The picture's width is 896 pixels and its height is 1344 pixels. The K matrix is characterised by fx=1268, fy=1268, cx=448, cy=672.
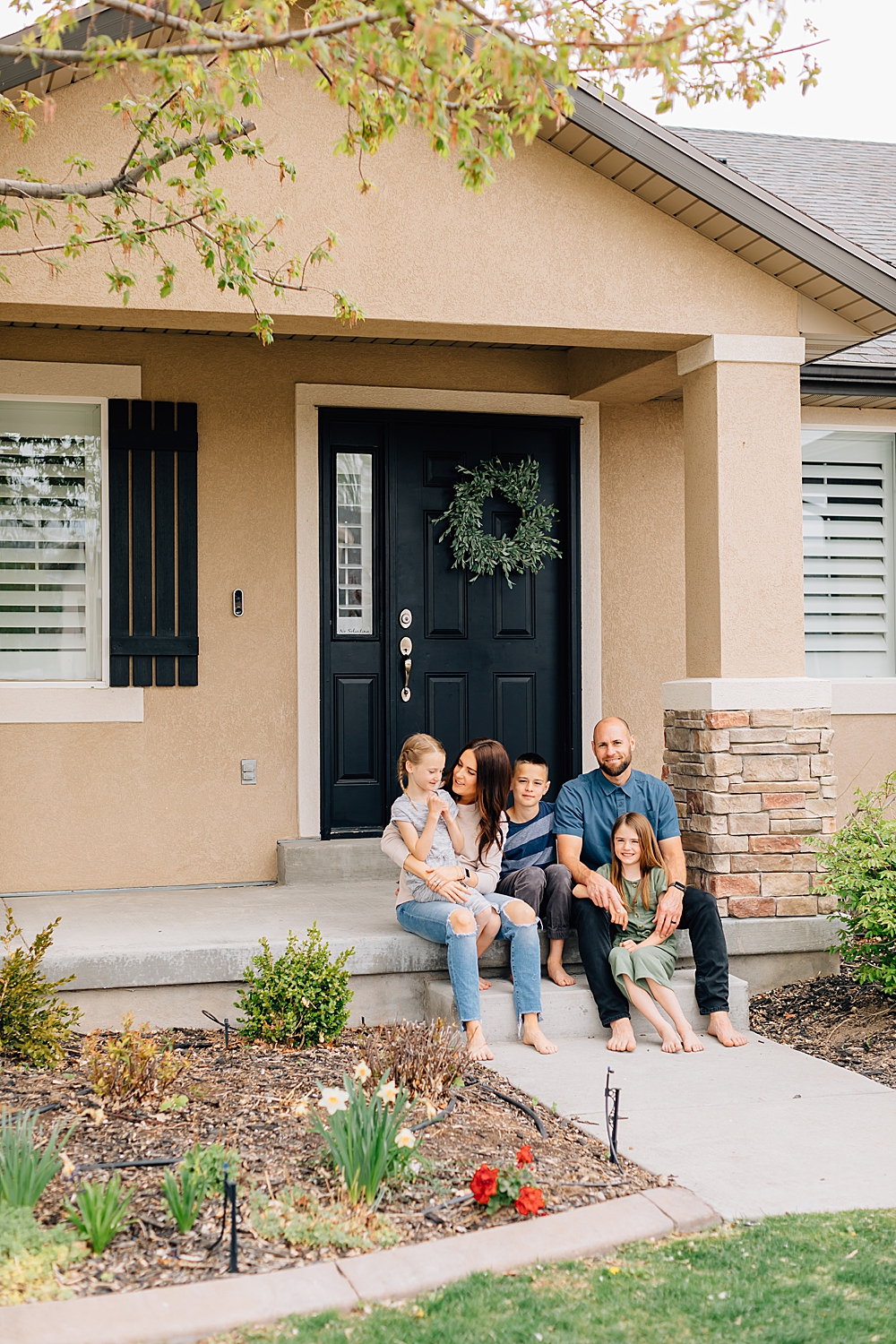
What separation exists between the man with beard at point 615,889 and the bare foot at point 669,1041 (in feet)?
0.43

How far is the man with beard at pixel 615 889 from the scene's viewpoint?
5.25 meters

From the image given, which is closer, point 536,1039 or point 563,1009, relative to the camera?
point 536,1039

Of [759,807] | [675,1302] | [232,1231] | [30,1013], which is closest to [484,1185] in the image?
[675,1302]

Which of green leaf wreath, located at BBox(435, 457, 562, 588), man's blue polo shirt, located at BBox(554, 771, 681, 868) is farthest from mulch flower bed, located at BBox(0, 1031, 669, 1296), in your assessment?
green leaf wreath, located at BBox(435, 457, 562, 588)

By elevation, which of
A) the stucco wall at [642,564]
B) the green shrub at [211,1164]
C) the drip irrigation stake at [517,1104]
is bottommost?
the drip irrigation stake at [517,1104]

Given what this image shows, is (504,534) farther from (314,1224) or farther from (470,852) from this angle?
(314,1224)

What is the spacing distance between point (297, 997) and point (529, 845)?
135cm

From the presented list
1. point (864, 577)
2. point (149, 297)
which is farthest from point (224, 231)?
point (864, 577)

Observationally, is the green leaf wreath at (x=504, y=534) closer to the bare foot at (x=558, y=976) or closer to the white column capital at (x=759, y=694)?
the white column capital at (x=759, y=694)

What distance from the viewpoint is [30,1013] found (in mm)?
4539

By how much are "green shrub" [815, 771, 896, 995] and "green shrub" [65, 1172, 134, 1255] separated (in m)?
3.41

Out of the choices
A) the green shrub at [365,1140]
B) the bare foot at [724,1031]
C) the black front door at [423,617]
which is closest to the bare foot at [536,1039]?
the bare foot at [724,1031]

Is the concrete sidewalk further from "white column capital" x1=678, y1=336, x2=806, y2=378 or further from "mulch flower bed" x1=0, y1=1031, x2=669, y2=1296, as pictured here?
"white column capital" x1=678, y1=336, x2=806, y2=378

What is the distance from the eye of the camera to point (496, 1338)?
2.74 metres
